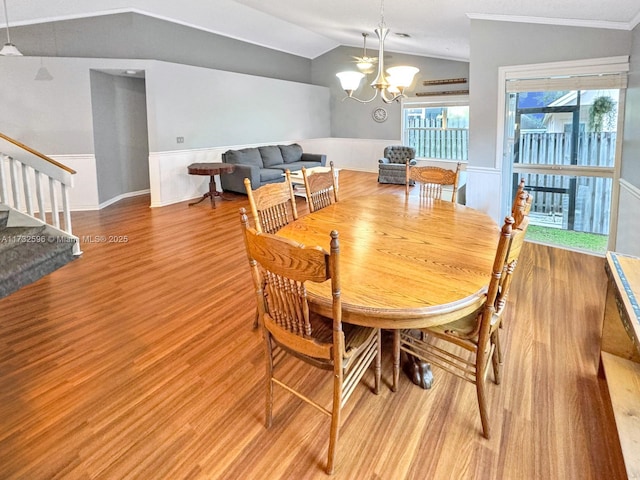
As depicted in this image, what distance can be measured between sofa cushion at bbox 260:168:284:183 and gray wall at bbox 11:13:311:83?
2429 mm

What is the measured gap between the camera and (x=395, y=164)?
909 cm

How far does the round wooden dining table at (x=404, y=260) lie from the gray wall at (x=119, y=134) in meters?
5.39

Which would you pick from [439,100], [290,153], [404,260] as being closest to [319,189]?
[404,260]

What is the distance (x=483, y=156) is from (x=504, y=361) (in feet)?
9.92

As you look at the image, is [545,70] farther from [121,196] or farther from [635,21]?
[121,196]

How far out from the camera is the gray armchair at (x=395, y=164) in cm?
877

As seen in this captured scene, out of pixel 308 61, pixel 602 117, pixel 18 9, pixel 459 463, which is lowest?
pixel 459 463

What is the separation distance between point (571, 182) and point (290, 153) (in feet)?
19.2

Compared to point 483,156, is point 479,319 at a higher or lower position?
lower

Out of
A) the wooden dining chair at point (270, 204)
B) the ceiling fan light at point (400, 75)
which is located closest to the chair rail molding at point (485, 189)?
the ceiling fan light at point (400, 75)

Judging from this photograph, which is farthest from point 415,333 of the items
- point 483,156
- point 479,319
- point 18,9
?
point 18,9

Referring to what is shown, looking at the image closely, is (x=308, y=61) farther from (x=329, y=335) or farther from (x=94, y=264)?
(x=329, y=335)

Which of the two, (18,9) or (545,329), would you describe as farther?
(18,9)

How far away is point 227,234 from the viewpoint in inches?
202
